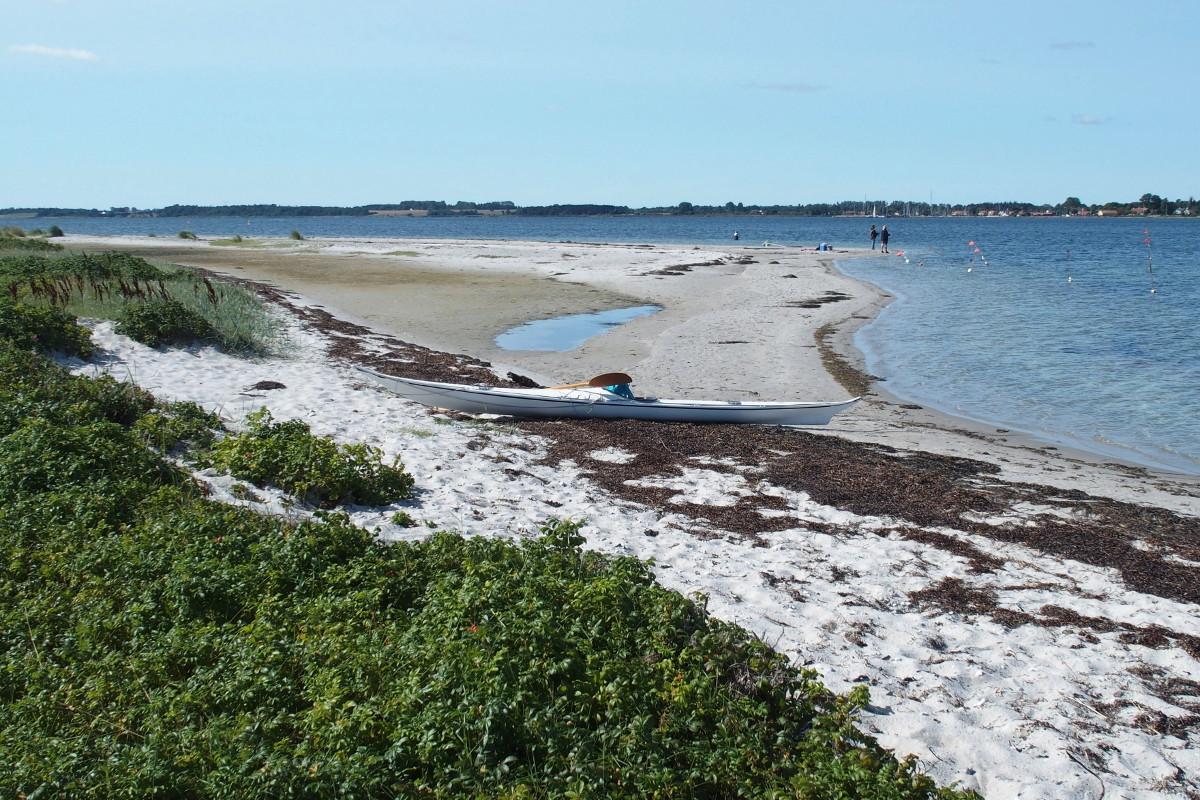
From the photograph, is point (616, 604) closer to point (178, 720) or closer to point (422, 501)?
point (178, 720)

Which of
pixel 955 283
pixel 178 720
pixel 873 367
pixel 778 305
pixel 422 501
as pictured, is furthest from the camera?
pixel 955 283

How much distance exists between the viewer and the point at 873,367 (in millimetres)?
18688

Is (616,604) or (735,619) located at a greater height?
(616,604)

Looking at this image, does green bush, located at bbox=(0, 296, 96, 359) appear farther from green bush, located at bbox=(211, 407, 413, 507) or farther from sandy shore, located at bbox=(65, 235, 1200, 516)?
sandy shore, located at bbox=(65, 235, 1200, 516)

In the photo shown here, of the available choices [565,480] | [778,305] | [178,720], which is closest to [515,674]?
[178,720]

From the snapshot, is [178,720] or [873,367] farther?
[873,367]

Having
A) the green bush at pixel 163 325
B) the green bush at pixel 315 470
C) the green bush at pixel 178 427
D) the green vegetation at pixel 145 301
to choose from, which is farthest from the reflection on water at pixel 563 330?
the green bush at pixel 315 470

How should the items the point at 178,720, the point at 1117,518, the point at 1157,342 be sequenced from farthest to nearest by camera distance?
the point at 1157,342 < the point at 1117,518 < the point at 178,720

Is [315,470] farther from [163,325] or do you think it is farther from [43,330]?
[163,325]

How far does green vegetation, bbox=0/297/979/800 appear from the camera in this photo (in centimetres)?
386

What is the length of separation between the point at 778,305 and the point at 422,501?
73.2 ft

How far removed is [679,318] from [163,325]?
14.9m

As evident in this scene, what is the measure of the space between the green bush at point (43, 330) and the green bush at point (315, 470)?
5761 mm

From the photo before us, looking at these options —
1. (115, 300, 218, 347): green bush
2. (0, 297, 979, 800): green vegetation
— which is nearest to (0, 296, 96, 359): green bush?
(115, 300, 218, 347): green bush
